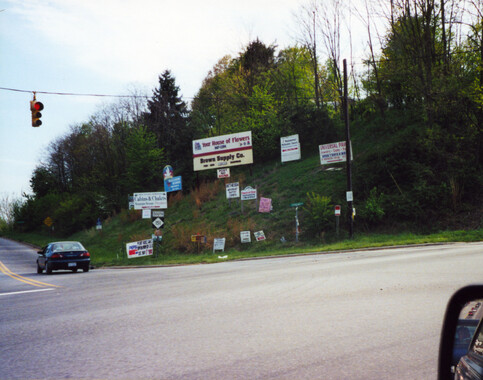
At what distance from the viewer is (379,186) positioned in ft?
99.3

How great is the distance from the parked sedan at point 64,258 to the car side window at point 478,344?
2267cm

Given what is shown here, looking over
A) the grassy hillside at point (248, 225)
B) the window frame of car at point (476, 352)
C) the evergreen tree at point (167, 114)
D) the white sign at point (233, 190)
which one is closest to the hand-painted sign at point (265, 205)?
the grassy hillside at point (248, 225)

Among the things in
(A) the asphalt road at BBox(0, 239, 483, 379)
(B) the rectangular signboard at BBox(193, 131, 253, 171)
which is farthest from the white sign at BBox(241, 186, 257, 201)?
(A) the asphalt road at BBox(0, 239, 483, 379)

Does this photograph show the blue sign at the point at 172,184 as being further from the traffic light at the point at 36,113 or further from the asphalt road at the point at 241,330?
the asphalt road at the point at 241,330

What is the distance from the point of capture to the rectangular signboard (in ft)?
122

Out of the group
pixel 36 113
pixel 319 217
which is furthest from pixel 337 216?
pixel 36 113

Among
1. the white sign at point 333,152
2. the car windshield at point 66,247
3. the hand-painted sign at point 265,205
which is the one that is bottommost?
the car windshield at point 66,247

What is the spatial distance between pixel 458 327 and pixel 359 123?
147 feet

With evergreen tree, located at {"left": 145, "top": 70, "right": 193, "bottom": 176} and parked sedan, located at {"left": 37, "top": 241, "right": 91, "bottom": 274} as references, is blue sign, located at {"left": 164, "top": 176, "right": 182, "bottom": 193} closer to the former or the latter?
parked sedan, located at {"left": 37, "top": 241, "right": 91, "bottom": 274}

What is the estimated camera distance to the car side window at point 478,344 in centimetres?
152

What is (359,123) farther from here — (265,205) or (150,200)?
(150,200)

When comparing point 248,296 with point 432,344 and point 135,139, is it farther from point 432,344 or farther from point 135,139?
point 135,139

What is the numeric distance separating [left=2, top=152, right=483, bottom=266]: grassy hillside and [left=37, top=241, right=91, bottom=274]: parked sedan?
16.3 feet

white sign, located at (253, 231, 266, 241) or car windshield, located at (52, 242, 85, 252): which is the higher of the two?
car windshield, located at (52, 242, 85, 252)
